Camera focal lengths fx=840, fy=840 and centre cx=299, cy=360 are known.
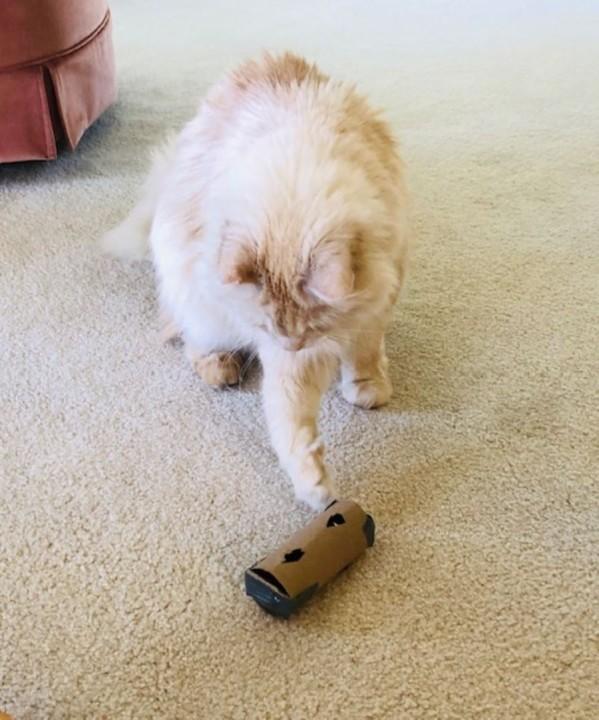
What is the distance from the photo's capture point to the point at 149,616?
1103 millimetres

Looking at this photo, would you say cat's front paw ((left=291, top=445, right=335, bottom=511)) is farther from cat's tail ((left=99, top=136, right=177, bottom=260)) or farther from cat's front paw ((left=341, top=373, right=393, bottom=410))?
cat's tail ((left=99, top=136, right=177, bottom=260))

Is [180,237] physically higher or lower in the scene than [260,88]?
lower

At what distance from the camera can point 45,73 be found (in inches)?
80.4

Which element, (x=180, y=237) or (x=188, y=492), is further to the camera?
(x=180, y=237)

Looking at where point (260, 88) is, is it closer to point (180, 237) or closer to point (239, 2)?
point (180, 237)

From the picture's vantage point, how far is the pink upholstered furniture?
1958mm

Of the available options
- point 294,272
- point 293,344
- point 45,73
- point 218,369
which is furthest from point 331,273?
point 45,73

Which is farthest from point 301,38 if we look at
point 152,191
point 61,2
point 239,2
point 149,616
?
point 149,616

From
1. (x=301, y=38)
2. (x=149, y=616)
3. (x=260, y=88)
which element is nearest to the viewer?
(x=149, y=616)

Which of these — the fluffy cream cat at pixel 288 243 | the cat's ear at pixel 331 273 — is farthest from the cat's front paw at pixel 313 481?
the cat's ear at pixel 331 273

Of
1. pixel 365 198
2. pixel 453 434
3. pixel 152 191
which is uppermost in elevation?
pixel 365 198

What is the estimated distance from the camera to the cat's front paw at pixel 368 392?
1.44 m

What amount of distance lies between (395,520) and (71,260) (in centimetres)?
99

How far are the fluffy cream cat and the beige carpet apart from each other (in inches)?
3.4
